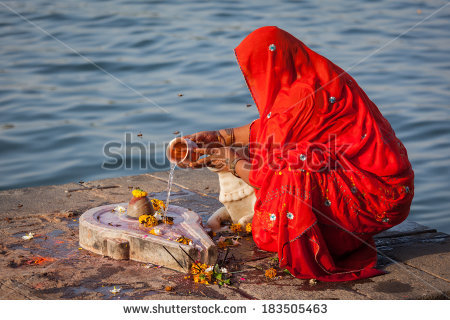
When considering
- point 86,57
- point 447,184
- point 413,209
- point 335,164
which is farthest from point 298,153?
point 86,57

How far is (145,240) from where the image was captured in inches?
148

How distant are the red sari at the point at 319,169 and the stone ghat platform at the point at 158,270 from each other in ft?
0.52

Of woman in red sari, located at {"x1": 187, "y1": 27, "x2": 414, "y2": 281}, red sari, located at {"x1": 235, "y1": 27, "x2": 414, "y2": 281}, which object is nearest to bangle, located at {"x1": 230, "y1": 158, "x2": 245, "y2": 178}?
woman in red sari, located at {"x1": 187, "y1": 27, "x2": 414, "y2": 281}

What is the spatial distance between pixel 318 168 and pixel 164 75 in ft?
27.6

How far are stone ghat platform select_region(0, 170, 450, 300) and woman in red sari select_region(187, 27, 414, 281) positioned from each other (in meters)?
0.16

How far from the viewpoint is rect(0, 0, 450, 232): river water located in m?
8.20

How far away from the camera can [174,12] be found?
15570mm

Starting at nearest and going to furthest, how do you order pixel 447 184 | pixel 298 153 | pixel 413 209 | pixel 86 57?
1. pixel 298 153
2. pixel 413 209
3. pixel 447 184
4. pixel 86 57

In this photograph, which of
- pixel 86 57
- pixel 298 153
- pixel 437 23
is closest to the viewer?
pixel 298 153

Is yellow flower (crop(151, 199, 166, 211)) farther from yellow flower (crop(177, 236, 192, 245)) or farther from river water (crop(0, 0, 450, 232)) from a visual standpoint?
river water (crop(0, 0, 450, 232))

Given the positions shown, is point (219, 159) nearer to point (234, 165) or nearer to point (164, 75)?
point (234, 165)

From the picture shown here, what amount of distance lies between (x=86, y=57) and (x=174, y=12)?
12.1 ft

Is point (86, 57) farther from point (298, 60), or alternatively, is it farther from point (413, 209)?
point (298, 60)

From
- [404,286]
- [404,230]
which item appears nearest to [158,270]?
[404,286]
